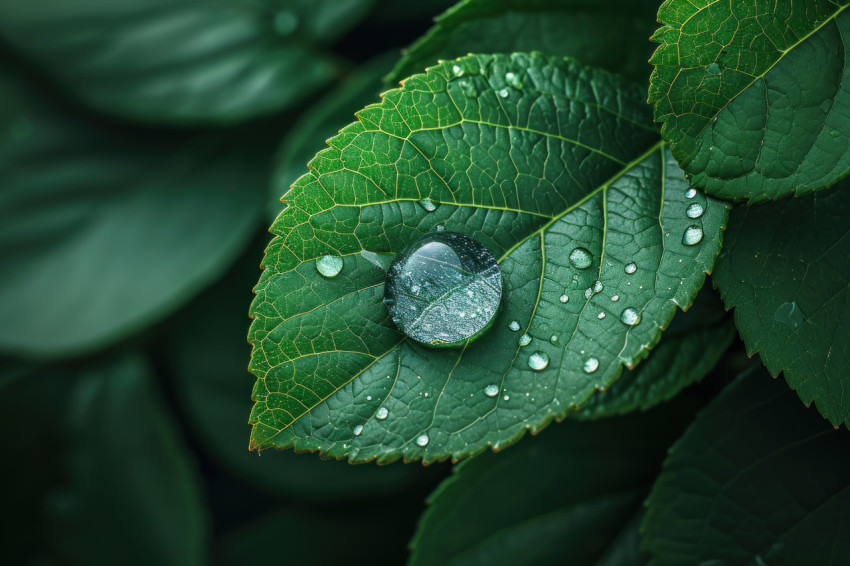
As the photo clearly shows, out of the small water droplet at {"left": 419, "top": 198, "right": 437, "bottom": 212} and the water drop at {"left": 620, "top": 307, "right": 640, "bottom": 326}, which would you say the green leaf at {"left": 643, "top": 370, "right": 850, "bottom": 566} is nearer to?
the water drop at {"left": 620, "top": 307, "right": 640, "bottom": 326}

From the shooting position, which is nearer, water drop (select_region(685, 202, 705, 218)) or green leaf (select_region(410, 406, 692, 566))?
water drop (select_region(685, 202, 705, 218))

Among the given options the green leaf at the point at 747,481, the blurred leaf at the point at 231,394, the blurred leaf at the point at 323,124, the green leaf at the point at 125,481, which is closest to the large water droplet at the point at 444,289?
the green leaf at the point at 747,481

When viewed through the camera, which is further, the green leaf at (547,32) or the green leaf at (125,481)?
the green leaf at (125,481)

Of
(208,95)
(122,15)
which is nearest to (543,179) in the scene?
(208,95)

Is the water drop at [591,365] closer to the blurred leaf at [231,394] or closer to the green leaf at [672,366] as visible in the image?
the green leaf at [672,366]

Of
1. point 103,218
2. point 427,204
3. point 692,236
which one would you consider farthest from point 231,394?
point 692,236

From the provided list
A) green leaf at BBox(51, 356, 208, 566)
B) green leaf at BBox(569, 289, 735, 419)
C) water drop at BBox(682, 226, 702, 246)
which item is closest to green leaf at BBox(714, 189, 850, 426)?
water drop at BBox(682, 226, 702, 246)
